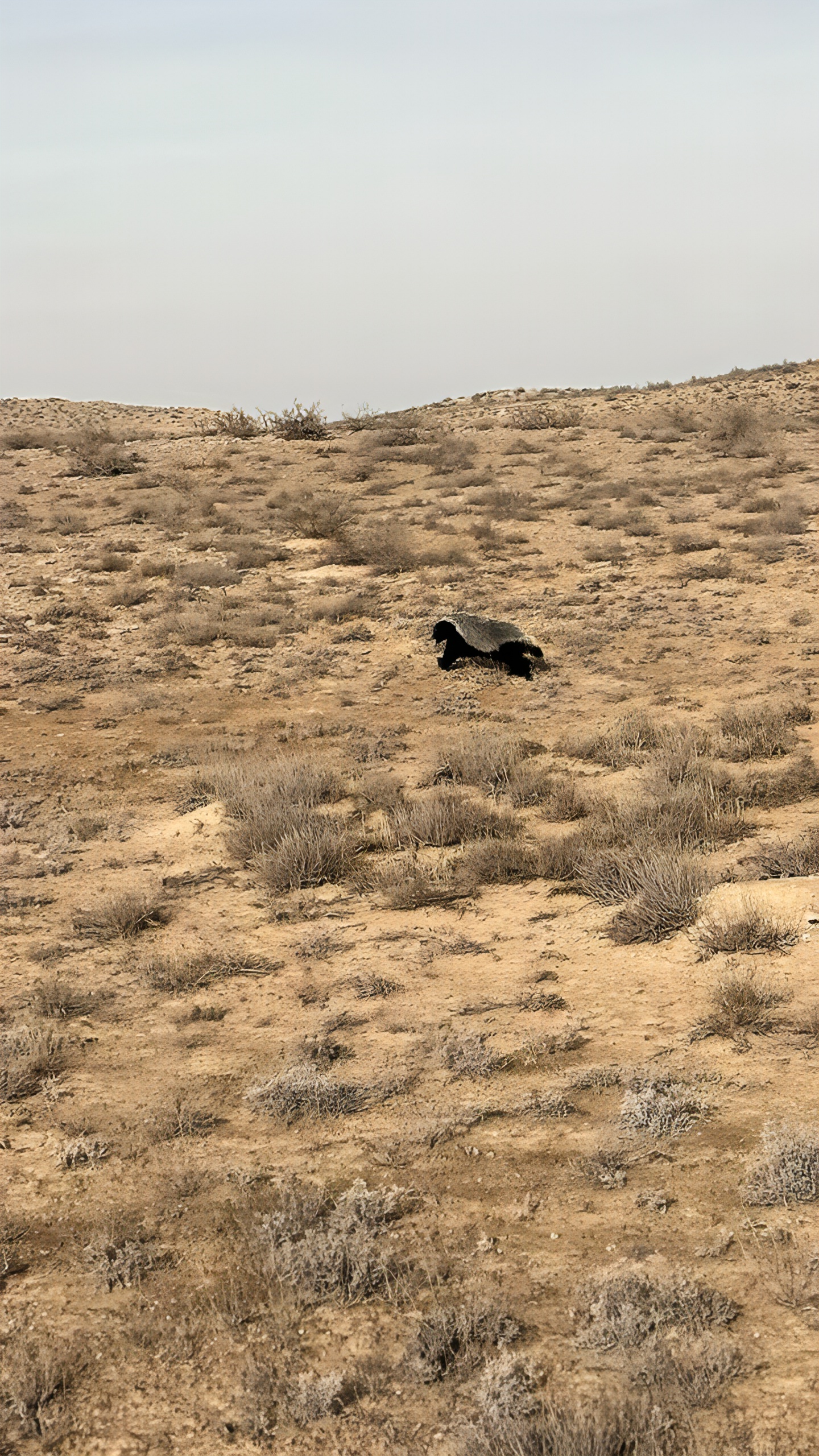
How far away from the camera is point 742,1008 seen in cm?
467

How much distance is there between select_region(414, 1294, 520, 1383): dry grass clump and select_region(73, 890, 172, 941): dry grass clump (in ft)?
11.5

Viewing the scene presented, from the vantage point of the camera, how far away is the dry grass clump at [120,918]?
6191mm

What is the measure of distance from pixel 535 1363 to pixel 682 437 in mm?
21635

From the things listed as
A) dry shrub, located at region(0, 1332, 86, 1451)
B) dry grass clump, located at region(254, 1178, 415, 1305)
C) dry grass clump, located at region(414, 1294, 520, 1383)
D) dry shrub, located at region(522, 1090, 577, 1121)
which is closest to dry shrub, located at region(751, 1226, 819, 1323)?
dry grass clump, located at region(414, 1294, 520, 1383)

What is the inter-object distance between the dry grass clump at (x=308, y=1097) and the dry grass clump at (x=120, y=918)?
6.24 ft

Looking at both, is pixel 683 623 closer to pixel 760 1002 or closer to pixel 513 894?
pixel 513 894

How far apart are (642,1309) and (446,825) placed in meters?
4.26

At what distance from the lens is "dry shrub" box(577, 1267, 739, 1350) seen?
3.06 meters

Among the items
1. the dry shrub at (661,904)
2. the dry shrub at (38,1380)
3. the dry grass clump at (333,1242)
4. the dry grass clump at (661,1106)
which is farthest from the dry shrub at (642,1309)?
the dry shrub at (661,904)

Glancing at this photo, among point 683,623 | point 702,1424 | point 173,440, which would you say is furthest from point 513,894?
point 173,440

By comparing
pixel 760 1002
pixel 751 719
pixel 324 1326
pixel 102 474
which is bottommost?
pixel 324 1326

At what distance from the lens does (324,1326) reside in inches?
129

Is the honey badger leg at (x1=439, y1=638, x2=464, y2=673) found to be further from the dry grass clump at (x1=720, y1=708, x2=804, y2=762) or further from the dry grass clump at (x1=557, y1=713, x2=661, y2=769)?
the dry grass clump at (x1=720, y1=708, x2=804, y2=762)

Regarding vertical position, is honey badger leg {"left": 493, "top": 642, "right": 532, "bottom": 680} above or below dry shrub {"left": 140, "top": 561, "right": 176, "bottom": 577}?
below
